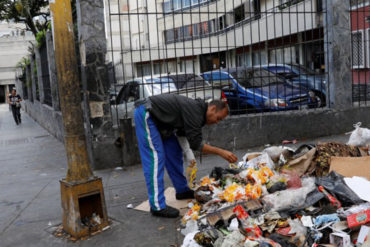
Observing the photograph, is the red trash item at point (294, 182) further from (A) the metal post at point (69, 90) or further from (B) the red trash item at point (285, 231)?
(A) the metal post at point (69, 90)

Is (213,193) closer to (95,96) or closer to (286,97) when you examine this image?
(95,96)

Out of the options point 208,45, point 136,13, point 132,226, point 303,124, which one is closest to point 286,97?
point 303,124

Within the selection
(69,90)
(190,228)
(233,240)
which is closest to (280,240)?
(233,240)

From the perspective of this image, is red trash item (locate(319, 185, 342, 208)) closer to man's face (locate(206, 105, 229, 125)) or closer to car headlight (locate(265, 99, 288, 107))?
man's face (locate(206, 105, 229, 125))

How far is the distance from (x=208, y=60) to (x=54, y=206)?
396 centimetres

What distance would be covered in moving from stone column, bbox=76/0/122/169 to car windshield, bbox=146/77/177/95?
34.4 inches

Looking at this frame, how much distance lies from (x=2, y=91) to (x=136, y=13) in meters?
58.6

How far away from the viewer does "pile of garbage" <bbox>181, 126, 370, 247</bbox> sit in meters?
3.15

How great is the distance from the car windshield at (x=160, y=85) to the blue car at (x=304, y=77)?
82.6 inches

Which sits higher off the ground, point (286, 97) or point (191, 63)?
point (191, 63)

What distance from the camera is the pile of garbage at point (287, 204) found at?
10.3ft

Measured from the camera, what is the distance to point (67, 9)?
3.63m

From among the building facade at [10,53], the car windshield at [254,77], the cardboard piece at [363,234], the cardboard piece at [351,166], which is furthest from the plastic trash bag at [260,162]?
the building facade at [10,53]

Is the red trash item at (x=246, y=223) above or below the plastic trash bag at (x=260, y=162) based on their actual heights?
below
